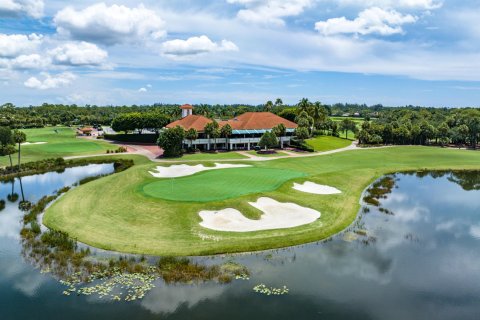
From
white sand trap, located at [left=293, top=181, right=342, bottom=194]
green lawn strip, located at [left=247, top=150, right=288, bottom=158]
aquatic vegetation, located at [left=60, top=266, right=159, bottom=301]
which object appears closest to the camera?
aquatic vegetation, located at [left=60, top=266, right=159, bottom=301]

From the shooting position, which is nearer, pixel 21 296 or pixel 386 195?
pixel 21 296

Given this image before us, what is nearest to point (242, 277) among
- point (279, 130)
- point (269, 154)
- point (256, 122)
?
point (269, 154)

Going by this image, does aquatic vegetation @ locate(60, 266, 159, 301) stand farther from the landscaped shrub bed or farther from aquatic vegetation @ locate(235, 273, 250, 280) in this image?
the landscaped shrub bed

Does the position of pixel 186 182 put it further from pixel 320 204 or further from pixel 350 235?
pixel 350 235

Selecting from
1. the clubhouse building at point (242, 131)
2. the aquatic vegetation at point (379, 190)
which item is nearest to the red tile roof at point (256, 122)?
the clubhouse building at point (242, 131)

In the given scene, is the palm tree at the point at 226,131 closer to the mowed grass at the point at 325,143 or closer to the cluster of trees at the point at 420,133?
the mowed grass at the point at 325,143

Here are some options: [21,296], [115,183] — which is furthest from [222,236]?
[115,183]

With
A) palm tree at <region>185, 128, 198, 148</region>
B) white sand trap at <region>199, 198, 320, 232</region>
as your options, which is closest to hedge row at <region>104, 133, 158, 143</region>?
palm tree at <region>185, 128, 198, 148</region>
